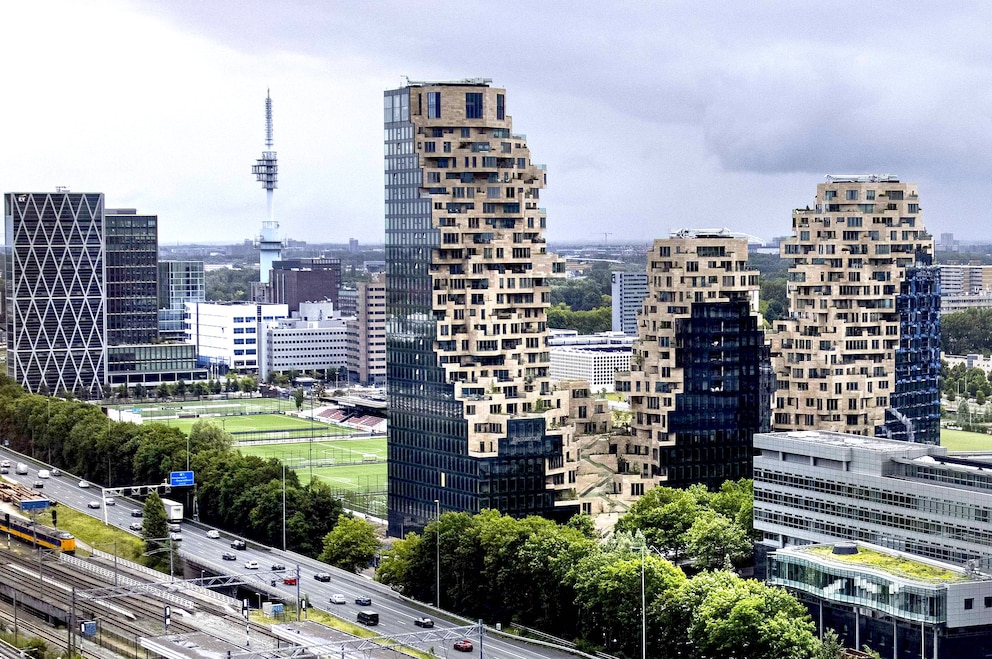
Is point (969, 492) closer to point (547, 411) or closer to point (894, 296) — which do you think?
point (547, 411)

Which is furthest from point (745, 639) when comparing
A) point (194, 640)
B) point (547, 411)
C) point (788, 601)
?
point (547, 411)

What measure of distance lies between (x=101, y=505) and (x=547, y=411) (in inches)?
1860

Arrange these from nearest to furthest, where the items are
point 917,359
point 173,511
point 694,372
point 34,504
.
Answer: point 694,372 < point 173,511 < point 34,504 < point 917,359

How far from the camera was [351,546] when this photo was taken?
133 metres

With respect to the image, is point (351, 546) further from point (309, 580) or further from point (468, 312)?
point (468, 312)

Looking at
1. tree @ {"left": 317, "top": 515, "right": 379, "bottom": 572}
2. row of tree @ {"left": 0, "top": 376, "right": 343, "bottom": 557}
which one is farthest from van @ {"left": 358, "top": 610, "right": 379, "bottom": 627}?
row of tree @ {"left": 0, "top": 376, "right": 343, "bottom": 557}

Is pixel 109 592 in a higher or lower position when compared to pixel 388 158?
lower

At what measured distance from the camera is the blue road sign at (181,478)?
153 meters

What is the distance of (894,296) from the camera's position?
15762 cm

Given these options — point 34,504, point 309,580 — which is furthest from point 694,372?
point 34,504

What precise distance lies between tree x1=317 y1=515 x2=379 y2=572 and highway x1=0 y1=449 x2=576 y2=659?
2.77ft

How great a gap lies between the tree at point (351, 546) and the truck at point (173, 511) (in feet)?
62.9

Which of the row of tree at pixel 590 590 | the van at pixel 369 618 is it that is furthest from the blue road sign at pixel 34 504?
the van at pixel 369 618

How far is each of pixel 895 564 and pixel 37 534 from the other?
71196 millimetres
